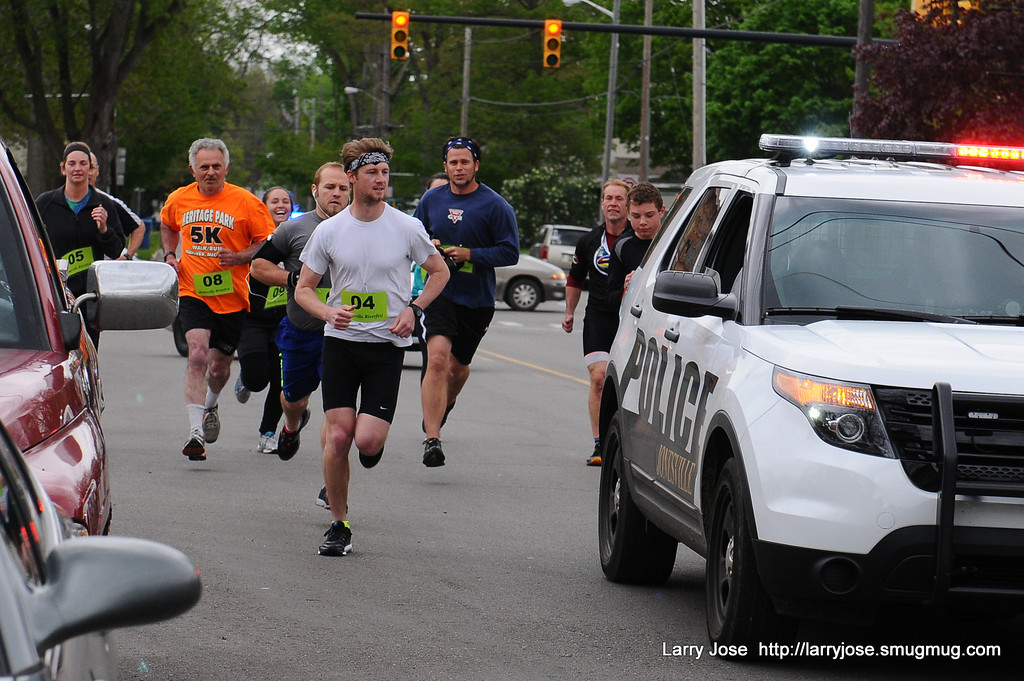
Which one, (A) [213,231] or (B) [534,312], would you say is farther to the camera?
(B) [534,312]

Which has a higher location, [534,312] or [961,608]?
[961,608]

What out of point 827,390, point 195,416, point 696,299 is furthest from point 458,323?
point 827,390

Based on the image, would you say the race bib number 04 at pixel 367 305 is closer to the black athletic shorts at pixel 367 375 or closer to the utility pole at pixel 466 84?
the black athletic shorts at pixel 367 375

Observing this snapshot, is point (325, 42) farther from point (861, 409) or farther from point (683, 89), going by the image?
point (861, 409)

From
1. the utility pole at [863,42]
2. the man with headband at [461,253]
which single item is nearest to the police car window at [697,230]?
the man with headband at [461,253]

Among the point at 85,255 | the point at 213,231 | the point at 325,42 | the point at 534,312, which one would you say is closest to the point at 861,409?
the point at 213,231

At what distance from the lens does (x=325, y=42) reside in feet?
239

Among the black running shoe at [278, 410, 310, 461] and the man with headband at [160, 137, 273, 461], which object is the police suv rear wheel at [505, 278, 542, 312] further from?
the black running shoe at [278, 410, 310, 461]

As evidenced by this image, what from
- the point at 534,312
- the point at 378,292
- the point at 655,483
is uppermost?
the point at 378,292

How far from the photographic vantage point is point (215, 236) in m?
11.9

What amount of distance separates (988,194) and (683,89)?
206 feet

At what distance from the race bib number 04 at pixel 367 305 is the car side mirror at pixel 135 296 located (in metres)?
3.38

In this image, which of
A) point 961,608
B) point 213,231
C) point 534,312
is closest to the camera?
point 961,608

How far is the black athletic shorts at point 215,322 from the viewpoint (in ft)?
39.1
